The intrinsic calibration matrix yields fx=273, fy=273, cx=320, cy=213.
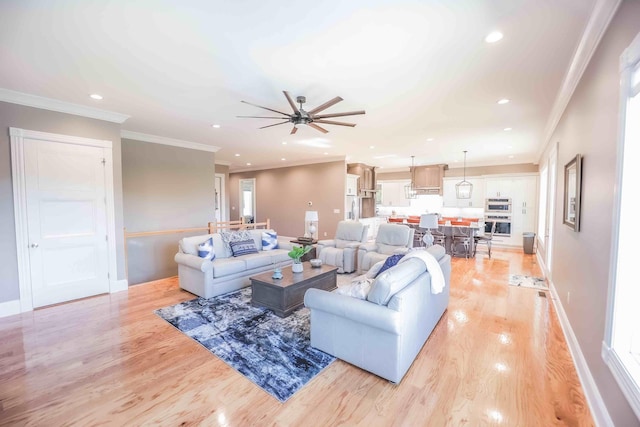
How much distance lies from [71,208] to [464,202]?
32.8 ft

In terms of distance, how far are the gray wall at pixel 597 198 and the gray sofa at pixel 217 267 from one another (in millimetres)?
4048

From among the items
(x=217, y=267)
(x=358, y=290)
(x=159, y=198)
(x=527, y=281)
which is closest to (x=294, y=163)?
(x=159, y=198)

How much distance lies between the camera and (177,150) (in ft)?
20.1

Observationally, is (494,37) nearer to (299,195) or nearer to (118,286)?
(118,286)

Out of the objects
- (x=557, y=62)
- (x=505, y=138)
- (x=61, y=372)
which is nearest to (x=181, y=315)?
(x=61, y=372)

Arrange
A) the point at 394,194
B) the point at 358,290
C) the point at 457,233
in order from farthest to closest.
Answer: the point at 394,194 < the point at 457,233 < the point at 358,290

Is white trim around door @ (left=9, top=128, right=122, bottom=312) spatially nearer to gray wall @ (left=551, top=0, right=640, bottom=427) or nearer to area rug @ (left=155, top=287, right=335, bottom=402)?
area rug @ (left=155, top=287, right=335, bottom=402)

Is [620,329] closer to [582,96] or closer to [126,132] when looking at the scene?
[582,96]

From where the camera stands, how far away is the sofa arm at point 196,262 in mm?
3943

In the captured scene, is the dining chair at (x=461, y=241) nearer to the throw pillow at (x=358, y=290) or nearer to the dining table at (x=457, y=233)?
the dining table at (x=457, y=233)

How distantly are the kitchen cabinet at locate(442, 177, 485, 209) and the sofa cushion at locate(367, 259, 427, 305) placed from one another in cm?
795

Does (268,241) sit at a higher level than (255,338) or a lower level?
higher

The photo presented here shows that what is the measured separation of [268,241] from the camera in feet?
17.7

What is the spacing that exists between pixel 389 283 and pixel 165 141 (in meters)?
5.74
